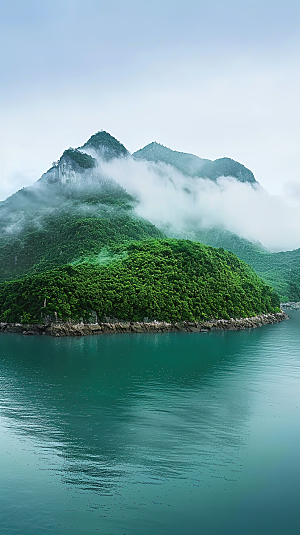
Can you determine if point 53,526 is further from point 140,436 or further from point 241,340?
point 241,340

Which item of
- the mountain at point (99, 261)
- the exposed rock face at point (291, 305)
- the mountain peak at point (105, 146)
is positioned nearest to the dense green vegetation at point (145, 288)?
the mountain at point (99, 261)

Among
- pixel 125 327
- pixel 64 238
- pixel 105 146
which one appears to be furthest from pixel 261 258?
pixel 125 327

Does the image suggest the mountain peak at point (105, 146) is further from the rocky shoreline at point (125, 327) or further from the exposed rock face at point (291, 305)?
the rocky shoreline at point (125, 327)

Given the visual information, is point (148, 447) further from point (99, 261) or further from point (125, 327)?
point (99, 261)

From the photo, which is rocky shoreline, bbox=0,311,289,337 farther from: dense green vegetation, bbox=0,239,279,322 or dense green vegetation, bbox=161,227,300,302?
dense green vegetation, bbox=161,227,300,302

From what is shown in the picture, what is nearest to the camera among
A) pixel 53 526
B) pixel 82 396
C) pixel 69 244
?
pixel 53 526

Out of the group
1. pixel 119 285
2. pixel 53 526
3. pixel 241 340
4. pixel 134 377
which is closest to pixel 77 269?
pixel 119 285
